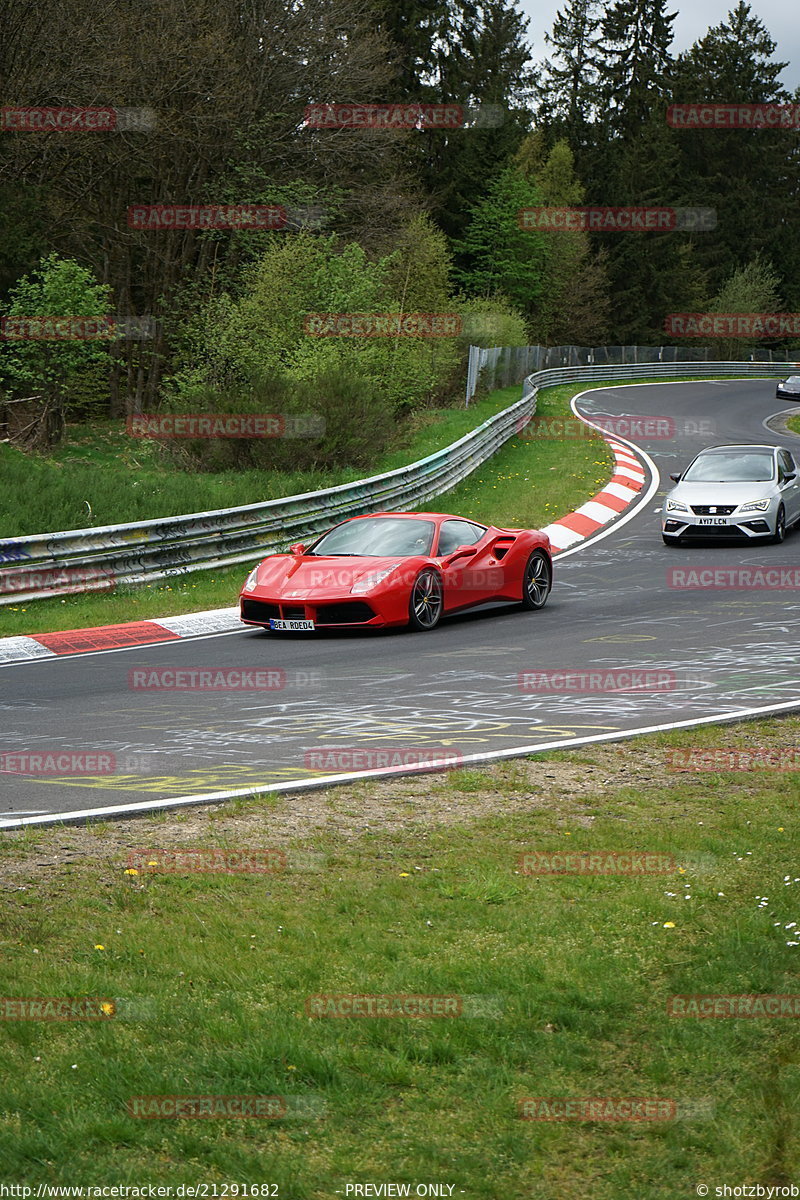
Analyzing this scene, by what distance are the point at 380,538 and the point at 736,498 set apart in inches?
286

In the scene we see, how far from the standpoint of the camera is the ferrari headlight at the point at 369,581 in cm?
1380

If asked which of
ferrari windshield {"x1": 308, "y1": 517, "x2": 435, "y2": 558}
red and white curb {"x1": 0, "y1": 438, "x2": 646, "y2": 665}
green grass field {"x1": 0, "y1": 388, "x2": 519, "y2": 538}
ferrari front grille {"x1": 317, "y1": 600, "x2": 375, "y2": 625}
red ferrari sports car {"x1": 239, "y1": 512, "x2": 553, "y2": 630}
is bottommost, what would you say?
red and white curb {"x1": 0, "y1": 438, "x2": 646, "y2": 665}

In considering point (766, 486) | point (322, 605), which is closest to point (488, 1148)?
point (322, 605)

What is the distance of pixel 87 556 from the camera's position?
1623cm

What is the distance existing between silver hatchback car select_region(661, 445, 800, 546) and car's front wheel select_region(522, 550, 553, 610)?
4.84 metres

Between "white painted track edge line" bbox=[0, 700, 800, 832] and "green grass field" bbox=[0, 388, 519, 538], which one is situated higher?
"green grass field" bbox=[0, 388, 519, 538]

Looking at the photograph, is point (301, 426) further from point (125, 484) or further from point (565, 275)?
point (565, 275)

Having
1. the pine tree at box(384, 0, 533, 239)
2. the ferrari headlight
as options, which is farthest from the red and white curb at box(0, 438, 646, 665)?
the pine tree at box(384, 0, 533, 239)

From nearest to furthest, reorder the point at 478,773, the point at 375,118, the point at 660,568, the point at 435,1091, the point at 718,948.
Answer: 1. the point at 435,1091
2. the point at 718,948
3. the point at 478,773
4. the point at 660,568
5. the point at 375,118

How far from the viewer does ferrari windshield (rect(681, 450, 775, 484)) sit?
2061 centimetres

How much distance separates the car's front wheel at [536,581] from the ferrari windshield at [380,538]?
136cm

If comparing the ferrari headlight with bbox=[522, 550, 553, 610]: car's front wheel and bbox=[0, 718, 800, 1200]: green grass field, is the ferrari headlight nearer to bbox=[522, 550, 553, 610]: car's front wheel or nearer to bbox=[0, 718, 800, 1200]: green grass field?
bbox=[522, 550, 553, 610]: car's front wheel

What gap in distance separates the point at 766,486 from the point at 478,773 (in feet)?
44.7

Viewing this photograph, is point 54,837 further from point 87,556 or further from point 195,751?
point 87,556
